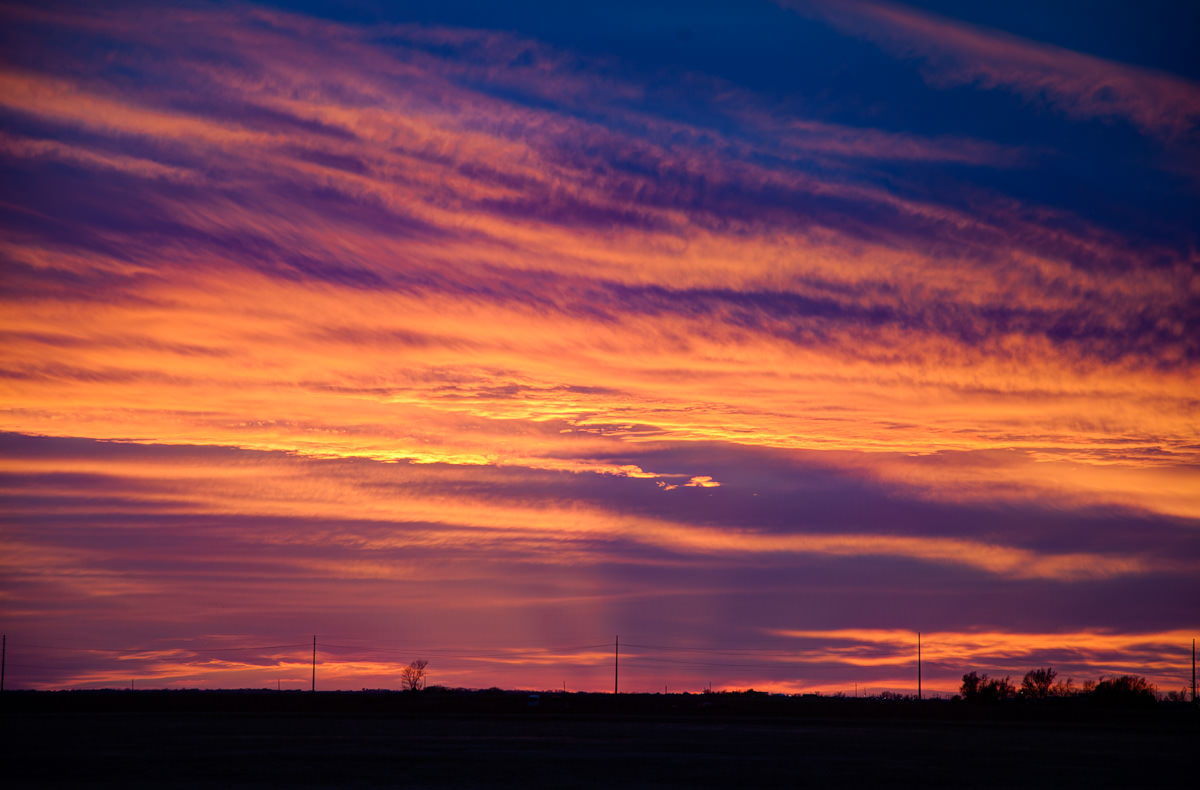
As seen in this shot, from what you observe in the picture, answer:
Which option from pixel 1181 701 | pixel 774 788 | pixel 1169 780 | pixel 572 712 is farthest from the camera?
pixel 1181 701

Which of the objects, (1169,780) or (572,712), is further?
(572,712)

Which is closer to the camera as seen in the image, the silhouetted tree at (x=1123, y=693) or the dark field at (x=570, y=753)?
the dark field at (x=570, y=753)

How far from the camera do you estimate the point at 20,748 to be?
57.1 meters

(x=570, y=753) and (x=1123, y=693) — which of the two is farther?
(x=1123, y=693)

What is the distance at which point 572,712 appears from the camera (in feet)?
411

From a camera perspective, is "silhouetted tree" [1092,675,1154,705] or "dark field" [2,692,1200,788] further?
"silhouetted tree" [1092,675,1154,705]

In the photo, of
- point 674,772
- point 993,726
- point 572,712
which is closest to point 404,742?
point 674,772

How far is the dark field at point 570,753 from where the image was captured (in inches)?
1687

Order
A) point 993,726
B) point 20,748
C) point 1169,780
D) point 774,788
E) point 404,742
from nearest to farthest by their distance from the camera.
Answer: point 774,788, point 1169,780, point 20,748, point 404,742, point 993,726

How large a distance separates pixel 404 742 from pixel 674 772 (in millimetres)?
23402

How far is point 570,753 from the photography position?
55.7 meters

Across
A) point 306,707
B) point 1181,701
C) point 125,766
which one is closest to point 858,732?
point 125,766

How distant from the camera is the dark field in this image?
42.8 metres

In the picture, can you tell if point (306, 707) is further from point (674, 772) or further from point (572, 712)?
point (674, 772)
